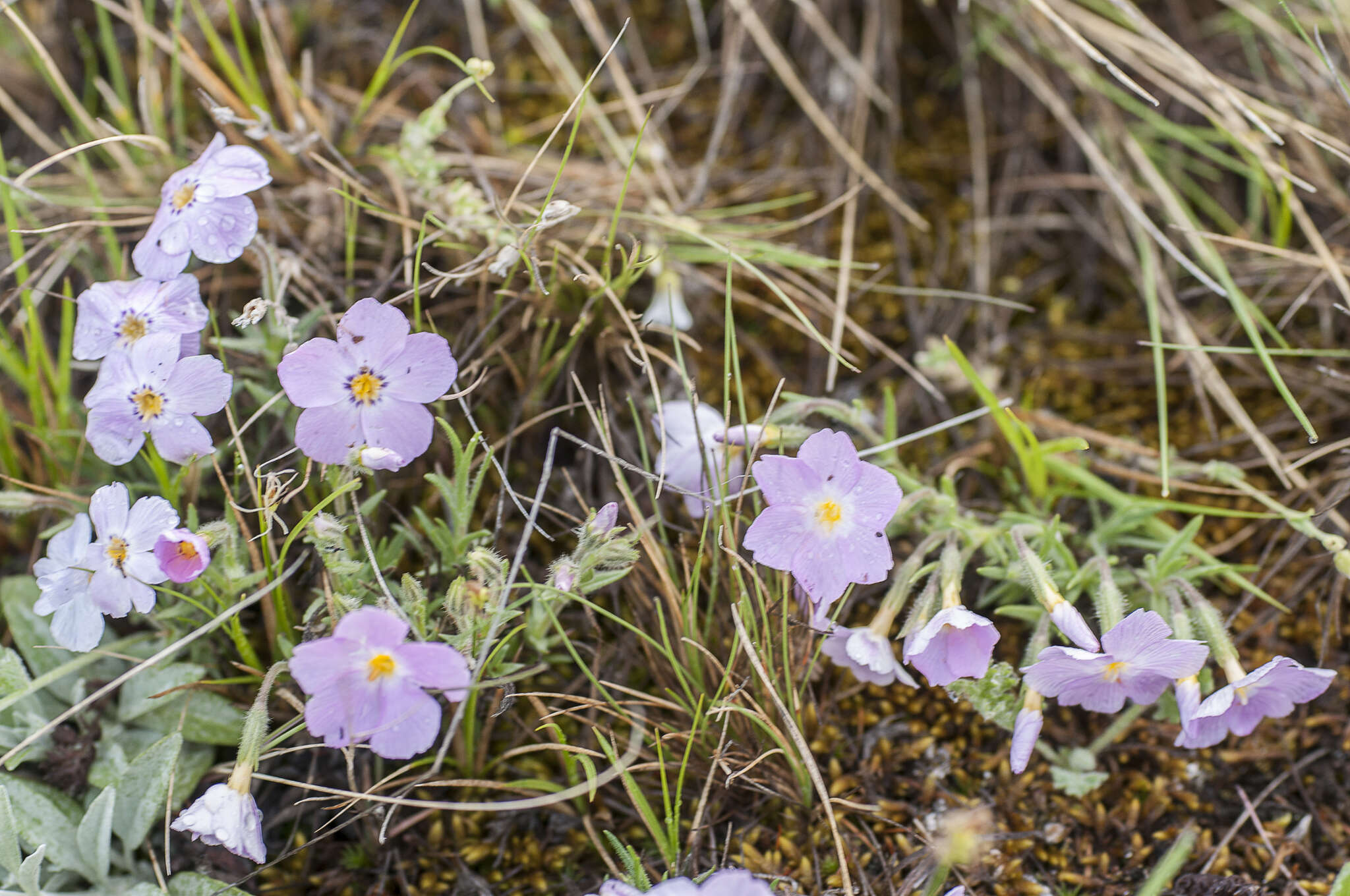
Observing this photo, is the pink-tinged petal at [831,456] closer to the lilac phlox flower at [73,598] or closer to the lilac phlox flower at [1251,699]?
the lilac phlox flower at [1251,699]

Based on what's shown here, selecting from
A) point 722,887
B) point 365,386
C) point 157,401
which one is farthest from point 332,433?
point 722,887

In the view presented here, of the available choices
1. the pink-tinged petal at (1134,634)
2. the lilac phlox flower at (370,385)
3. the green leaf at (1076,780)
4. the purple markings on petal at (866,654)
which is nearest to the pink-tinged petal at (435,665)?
the lilac phlox flower at (370,385)

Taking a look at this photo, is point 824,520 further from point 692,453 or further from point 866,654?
point 692,453

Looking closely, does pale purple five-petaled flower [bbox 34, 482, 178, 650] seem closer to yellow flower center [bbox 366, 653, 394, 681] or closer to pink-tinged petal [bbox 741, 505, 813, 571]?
yellow flower center [bbox 366, 653, 394, 681]

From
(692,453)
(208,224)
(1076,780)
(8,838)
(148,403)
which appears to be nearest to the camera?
(8,838)

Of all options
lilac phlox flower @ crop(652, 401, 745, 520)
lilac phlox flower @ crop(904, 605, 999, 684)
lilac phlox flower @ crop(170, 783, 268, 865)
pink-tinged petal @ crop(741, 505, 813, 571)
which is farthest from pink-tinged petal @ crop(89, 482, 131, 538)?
lilac phlox flower @ crop(904, 605, 999, 684)

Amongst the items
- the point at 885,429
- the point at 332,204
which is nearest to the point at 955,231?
the point at 885,429

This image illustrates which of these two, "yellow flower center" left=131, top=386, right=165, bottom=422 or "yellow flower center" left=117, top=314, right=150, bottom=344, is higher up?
"yellow flower center" left=117, top=314, right=150, bottom=344
